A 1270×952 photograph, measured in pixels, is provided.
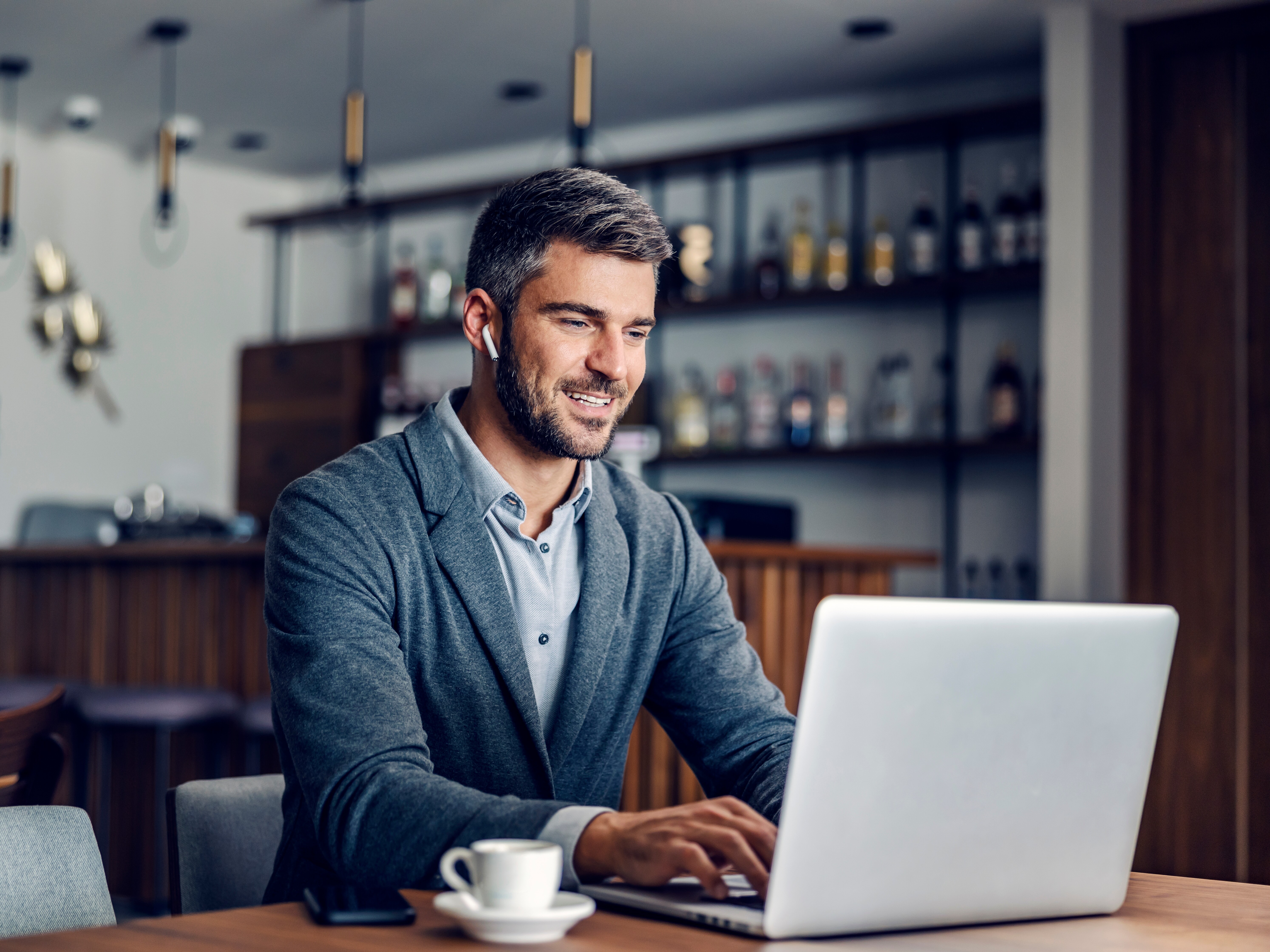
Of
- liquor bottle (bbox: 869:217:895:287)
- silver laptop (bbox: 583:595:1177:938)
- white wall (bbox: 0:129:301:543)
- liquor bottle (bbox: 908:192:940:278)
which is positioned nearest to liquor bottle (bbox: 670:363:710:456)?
liquor bottle (bbox: 869:217:895:287)

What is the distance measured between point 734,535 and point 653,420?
5.38 ft

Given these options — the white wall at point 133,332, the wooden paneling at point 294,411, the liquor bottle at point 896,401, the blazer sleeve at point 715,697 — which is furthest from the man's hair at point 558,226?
the white wall at point 133,332

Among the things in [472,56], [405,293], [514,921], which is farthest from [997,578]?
[514,921]

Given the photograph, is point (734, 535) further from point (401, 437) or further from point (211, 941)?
point (211, 941)

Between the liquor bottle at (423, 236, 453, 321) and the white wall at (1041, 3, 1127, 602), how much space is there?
7.97ft

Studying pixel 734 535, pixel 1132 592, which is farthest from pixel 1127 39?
pixel 734 535

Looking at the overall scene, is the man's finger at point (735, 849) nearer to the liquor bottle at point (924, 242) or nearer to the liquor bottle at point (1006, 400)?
the liquor bottle at point (1006, 400)

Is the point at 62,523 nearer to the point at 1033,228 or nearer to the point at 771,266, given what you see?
the point at 771,266

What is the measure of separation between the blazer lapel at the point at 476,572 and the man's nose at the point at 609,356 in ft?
0.55

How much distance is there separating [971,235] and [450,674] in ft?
11.2

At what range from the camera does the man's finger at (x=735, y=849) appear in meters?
0.90

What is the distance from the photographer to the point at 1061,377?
152 inches

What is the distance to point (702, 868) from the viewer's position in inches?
35.6

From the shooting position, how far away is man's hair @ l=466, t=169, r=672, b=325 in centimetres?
134
